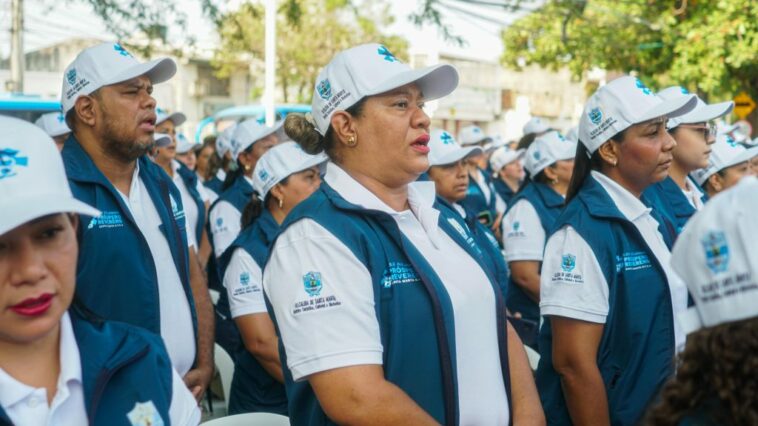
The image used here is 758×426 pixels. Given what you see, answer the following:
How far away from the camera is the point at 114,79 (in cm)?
429

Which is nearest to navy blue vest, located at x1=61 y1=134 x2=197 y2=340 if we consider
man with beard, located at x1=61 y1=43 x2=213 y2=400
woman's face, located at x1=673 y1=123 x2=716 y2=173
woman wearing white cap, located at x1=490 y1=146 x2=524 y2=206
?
man with beard, located at x1=61 y1=43 x2=213 y2=400

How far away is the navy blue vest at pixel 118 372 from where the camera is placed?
2.28 meters

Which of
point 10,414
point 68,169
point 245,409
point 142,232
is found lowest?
point 245,409

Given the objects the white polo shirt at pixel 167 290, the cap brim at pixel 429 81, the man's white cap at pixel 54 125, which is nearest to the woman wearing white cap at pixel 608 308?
the cap brim at pixel 429 81

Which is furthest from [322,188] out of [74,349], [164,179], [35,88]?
[35,88]

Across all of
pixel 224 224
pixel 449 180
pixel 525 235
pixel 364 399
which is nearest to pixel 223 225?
pixel 224 224

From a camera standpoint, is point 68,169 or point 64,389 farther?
point 68,169

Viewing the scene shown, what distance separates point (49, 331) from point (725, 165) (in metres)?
5.60

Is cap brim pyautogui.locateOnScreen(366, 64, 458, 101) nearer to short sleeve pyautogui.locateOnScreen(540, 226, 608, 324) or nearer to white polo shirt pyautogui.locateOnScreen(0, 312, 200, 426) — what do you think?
A: short sleeve pyautogui.locateOnScreen(540, 226, 608, 324)

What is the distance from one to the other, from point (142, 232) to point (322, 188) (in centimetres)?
120

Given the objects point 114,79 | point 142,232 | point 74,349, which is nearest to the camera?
point 74,349

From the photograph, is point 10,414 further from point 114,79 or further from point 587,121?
point 587,121

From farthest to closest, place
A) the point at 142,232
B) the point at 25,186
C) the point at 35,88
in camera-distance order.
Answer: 1. the point at 35,88
2. the point at 142,232
3. the point at 25,186

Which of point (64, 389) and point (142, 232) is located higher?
point (142, 232)
